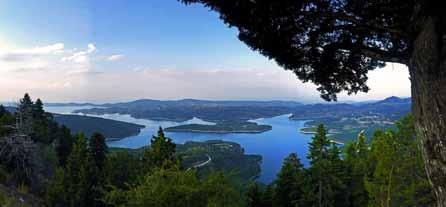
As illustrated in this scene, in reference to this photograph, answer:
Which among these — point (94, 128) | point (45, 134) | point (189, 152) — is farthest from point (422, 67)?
point (94, 128)

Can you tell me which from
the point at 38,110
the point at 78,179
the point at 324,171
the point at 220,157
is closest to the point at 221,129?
the point at 220,157

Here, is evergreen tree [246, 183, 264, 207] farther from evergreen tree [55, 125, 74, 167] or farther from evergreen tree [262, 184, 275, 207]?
evergreen tree [55, 125, 74, 167]

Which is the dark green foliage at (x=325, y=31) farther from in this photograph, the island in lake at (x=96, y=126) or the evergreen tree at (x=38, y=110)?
the island in lake at (x=96, y=126)

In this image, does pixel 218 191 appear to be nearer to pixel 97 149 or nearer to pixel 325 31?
pixel 325 31

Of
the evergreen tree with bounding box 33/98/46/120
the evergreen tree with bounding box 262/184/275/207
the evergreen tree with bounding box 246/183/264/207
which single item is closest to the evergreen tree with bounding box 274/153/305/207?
the evergreen tree with bounding box 262/184/275/207

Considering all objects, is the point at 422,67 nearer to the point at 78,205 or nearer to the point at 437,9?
the point at 437,9

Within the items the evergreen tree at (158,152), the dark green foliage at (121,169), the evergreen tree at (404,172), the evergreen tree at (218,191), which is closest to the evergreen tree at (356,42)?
the evergreen tree at (218,191)
